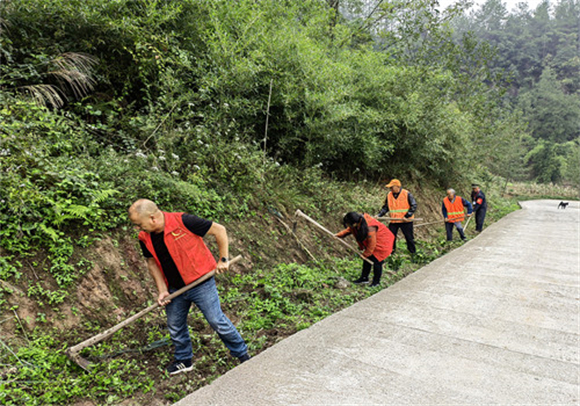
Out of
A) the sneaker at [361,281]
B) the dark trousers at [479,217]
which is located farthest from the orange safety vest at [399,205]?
the dark trousers at [479,217]

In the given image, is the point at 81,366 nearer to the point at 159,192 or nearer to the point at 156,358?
Result: the point at 156,358

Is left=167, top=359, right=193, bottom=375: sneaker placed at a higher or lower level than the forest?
lower

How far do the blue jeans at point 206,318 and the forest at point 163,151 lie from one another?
266mm

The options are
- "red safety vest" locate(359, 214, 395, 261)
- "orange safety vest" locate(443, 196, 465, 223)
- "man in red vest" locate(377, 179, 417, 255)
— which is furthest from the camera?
"orange safety vest" locate(443, 196, 465, 223)

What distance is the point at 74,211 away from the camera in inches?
155

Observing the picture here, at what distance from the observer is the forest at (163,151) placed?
353cm

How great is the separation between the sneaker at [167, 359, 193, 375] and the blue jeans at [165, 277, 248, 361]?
0.11 ft

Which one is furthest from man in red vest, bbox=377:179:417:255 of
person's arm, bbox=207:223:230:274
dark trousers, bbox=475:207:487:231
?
person's arm, bbox=207:223:230:274

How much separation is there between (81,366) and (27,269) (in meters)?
1.28

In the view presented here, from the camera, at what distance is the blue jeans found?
3250mm

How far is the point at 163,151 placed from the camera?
215 inches

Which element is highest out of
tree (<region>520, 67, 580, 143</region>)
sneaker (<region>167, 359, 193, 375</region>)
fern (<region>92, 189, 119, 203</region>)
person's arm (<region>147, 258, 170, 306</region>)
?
tree (<region>520, 67, 580, 143</region>)

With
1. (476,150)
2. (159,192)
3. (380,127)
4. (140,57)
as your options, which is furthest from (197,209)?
(476,150)

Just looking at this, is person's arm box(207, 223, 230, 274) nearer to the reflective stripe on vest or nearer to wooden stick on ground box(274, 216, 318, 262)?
the reflective stripe on vest
